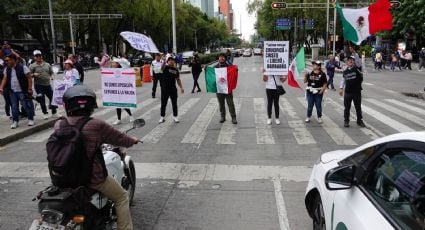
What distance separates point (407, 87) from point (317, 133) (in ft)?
46.4

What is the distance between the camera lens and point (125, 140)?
4.14 m


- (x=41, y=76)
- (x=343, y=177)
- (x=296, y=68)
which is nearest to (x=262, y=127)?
(x=296, y=68)

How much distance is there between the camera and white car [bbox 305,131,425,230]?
272cm

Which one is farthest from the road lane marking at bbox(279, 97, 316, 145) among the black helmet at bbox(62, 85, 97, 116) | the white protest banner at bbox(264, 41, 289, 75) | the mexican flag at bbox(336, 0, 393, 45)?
the black helmet at bbox(62, 85, 97, 116)

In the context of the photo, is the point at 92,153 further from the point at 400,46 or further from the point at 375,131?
the point at 400,46

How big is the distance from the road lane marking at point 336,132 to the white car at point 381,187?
5.84 meters

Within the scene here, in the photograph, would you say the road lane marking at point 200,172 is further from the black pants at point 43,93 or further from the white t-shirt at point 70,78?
the black pants at point 43,93

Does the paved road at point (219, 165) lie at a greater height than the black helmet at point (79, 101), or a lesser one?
lesser

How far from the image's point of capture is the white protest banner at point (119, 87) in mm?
11039

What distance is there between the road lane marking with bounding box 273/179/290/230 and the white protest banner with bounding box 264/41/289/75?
526 centimetres

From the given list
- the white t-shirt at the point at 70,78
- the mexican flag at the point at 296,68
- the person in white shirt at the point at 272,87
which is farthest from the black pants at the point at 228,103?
the white t-shirt at the point at 70,78

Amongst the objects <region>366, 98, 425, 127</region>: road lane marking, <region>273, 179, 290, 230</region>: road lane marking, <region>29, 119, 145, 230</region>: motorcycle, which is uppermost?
<region>29, 119, 145, 230</region>: motorcycle

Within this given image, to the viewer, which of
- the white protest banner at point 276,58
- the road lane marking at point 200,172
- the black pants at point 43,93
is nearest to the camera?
the road lane marking at point 200,172

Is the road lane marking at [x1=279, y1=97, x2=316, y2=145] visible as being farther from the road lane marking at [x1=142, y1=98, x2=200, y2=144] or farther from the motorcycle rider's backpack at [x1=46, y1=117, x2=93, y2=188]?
the motorcycle rider's backpack at [x1=46, y1=117, x2=93, y2=188]
